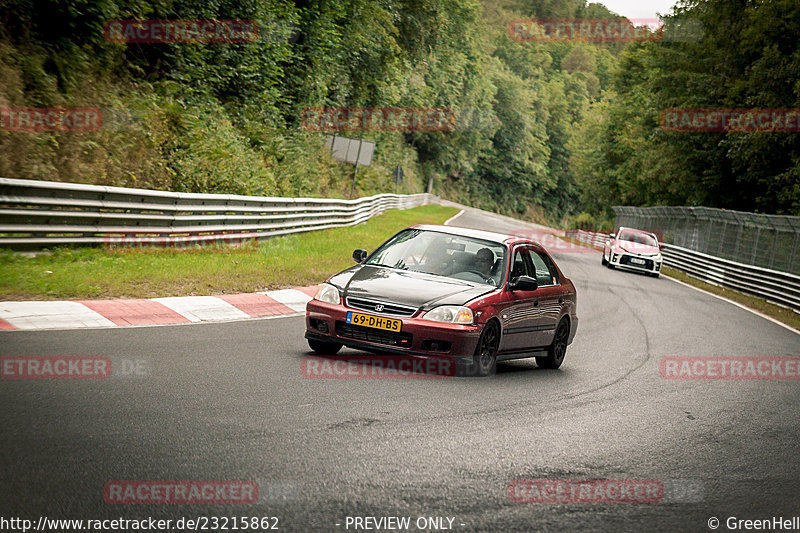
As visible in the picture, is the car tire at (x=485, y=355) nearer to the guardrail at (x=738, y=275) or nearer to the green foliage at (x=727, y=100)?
the guardrail at (x=738, y=275)

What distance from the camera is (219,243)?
59.0ft

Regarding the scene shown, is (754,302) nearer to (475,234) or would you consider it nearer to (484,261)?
(475,234)

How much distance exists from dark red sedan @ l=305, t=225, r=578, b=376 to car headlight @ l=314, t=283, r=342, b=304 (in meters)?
0.01

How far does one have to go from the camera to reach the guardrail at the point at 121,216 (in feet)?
39.4

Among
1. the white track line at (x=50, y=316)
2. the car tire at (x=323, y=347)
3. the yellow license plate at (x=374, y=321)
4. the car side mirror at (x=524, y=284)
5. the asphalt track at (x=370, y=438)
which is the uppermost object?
the car side mirror at (x=524, y=284)

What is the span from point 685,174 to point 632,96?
23.2 m

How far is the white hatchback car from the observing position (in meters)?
32.8

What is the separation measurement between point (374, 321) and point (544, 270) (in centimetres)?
301

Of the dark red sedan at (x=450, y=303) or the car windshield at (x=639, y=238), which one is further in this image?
the car windshield at (x=639, y=238)

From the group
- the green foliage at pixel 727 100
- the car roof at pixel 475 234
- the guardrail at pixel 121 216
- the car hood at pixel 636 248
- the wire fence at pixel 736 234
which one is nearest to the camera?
the car roof at pixel 475 234

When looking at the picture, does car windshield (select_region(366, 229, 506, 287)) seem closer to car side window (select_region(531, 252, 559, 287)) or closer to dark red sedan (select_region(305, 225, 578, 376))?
dark red sedan (select_region(305, 225, 578, 376))

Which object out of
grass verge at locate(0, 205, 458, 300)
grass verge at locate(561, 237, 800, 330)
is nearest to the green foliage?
grass verge at locate(561, 237, 800, 330)

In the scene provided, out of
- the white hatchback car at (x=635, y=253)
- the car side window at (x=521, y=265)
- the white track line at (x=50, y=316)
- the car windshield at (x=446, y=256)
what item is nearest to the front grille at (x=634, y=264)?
the white hatchback car at (x=635, y=253)

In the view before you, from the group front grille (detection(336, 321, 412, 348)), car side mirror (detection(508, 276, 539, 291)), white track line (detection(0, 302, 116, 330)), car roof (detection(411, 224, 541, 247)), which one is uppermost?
car roof (detection(411, 224, 541, 247))
